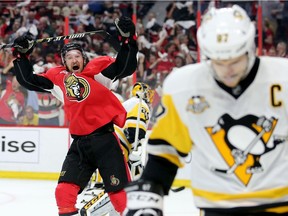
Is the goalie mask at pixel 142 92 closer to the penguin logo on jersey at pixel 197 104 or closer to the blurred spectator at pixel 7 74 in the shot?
the blurred spectator at pixel 7 74

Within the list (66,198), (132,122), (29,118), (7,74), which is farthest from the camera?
(7,74)

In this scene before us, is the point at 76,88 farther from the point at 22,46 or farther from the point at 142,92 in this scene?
the point at 142,92

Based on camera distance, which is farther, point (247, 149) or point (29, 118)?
point (29, 118)

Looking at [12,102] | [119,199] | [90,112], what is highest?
[90,112]

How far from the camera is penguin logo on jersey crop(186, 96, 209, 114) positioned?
6.13 ft

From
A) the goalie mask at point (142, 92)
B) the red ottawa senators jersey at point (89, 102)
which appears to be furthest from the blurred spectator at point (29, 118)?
the red ottawa senators jersey at point (89, 102)

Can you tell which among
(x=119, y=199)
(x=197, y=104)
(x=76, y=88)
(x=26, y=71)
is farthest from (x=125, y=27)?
(x=197, y=104)

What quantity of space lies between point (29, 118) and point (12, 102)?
0.88 feet

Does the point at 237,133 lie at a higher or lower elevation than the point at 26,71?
higher

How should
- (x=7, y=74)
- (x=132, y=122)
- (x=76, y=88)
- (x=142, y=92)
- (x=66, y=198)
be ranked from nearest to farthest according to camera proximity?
(x=66, y=198), (x=76, y=88), (x=132, y=122), (x=142, y=92), (x=7, y=74)

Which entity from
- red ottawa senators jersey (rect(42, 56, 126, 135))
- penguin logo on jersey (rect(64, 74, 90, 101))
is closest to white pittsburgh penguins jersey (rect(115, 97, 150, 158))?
red ottawa senators jersey (rect(42, 56, 126, 135))

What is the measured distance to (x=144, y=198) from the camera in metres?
1.91

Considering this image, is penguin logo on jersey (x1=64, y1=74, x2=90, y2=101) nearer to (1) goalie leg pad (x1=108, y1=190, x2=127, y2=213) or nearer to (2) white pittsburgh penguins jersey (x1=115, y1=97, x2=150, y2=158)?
(1) goalie leg pad (x1=108, y1=190, x2=127, y2=213)

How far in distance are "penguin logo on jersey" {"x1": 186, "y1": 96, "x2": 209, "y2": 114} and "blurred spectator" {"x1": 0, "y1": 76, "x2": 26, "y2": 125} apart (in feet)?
18.3
